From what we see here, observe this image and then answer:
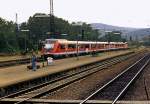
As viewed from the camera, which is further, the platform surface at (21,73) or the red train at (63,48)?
the red train at (63,48)

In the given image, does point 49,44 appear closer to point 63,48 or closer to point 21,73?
point 63,48

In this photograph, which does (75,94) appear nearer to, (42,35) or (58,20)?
(42,35)

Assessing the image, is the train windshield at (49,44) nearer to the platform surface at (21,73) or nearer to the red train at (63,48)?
the red train at (63,48)

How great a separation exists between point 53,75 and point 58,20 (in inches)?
5087

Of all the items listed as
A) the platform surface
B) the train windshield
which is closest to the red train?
the train windshield

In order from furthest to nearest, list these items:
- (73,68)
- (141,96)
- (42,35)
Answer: (42,35), (73,68), (141,96)

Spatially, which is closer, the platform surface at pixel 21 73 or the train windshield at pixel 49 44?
the platform surface at pixel 21 73

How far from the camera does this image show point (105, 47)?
372 feet

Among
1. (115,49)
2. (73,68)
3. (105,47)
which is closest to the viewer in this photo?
(73,68)

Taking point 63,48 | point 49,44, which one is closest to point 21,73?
point 49,44

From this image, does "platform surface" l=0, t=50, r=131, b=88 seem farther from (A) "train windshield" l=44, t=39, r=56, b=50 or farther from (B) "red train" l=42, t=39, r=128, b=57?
(A) "train windshield" l=44, t=39, r=56, b=50

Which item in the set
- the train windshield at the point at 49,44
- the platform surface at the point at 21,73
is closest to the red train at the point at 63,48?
the train windshield at the point at 49,44

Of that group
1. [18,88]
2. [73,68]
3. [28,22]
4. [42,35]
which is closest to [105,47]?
[42,35]

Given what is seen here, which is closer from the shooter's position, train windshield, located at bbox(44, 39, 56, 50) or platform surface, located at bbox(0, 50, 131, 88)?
platform surface, located at bbox(0, 50, 131, 88)
